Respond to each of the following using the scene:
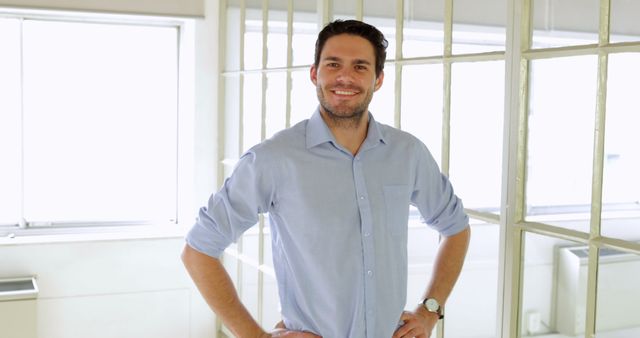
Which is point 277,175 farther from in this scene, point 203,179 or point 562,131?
point 203,179

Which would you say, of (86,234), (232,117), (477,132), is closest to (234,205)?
(477,132)

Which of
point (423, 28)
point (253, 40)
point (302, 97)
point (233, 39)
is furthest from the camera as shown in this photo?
point (233, 39)

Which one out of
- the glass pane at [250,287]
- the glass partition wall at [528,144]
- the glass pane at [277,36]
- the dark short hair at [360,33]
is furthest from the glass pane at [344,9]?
the glass pane at [250,287]

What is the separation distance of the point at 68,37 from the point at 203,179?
989mm

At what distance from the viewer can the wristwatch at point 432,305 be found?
2014mm

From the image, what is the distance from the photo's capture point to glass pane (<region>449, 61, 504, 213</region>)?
82.2 inches

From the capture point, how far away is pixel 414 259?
2.37m

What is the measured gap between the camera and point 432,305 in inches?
79.5

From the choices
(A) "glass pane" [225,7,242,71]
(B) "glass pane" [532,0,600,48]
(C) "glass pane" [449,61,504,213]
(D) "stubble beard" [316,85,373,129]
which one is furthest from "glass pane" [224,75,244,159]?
(B) "glass pane" [532,0,600,48]

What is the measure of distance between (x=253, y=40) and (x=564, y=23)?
6.32 feet

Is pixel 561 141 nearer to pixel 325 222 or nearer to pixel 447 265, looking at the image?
pixel 447 265

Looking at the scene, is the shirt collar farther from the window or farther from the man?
the window

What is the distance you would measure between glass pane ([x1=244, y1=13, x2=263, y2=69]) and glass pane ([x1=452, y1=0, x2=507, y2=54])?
1.43 meters

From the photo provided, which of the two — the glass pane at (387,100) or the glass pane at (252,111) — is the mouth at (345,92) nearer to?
the glass pane at (387,100)
